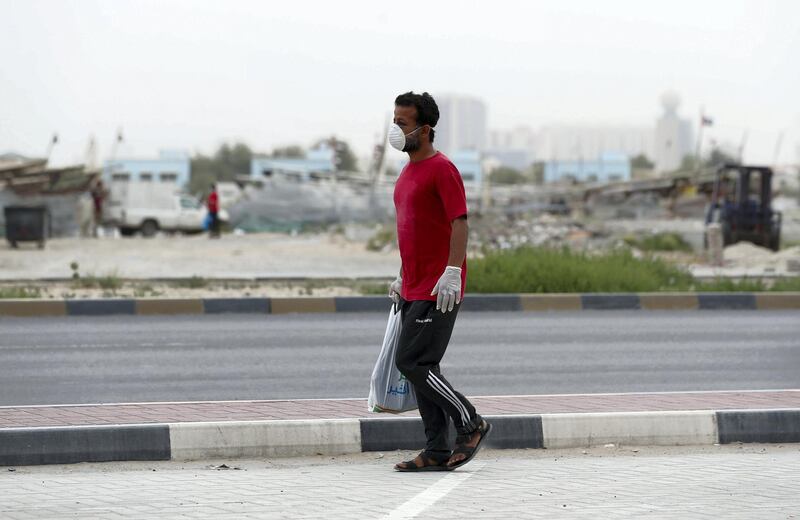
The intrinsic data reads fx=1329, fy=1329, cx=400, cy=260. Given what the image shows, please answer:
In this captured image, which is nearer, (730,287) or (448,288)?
(448,288)

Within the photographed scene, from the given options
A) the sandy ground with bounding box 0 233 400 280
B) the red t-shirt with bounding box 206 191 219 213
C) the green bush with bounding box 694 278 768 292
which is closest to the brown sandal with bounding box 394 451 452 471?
the green bush with bounding box 694 278 768 292

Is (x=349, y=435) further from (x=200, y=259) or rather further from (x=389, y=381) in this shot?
(x=200, y=259)

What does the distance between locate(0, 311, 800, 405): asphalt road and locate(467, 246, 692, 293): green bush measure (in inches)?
62.0

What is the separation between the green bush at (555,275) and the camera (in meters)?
17.9

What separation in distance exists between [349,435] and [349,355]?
192 inches

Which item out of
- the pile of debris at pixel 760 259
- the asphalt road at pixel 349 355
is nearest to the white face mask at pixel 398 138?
the asphalt road at pixel 349 355

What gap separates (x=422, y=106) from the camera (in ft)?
20.3

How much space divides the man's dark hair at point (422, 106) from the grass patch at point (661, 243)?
2951 cm

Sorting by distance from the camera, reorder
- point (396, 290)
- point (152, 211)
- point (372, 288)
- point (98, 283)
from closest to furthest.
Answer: point (396, 290) → point (372, 288) → point (98, 283) → point (152, 211)

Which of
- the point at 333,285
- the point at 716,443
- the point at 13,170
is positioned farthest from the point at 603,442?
the point at 13,170

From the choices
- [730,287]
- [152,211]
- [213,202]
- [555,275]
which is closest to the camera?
[555,275]

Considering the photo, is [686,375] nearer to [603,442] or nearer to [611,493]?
[603,442]

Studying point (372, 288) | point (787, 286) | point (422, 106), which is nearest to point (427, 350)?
point (422, 106)

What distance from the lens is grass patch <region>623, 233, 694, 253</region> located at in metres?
35.6
